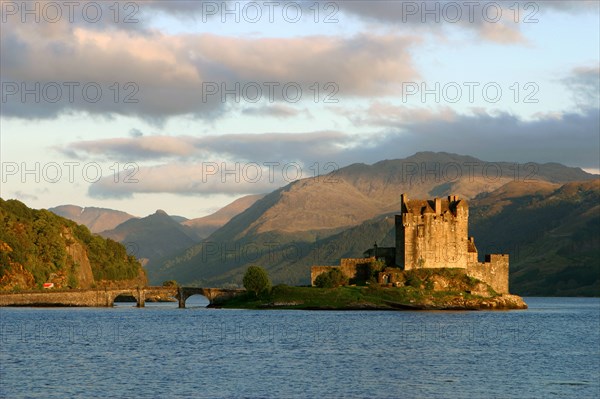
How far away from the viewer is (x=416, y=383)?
299ft

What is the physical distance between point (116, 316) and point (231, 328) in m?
48.2

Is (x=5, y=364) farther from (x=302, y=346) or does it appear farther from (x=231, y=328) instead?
(x=231, y=328)

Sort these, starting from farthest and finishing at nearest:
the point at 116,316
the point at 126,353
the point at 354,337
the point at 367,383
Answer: the point at 116,316, the point at 354,337, the point at 126,353, the point at 367,383

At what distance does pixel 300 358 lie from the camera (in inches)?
4385

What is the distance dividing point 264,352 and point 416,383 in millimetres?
30492

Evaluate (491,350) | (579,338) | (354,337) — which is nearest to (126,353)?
(354,337)

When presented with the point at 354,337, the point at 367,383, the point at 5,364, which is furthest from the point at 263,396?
the point at 354,337

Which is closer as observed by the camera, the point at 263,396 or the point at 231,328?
the point at 263,396

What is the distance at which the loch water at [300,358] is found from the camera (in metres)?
86.4

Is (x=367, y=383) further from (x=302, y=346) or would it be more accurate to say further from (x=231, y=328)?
(x=231, y=328)

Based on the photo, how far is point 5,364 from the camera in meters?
103

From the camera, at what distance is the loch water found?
283 ft

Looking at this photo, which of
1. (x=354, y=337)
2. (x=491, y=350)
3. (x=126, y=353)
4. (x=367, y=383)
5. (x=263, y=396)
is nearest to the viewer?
(x=263, y=396)

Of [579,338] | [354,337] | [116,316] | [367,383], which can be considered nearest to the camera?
[367,383]
